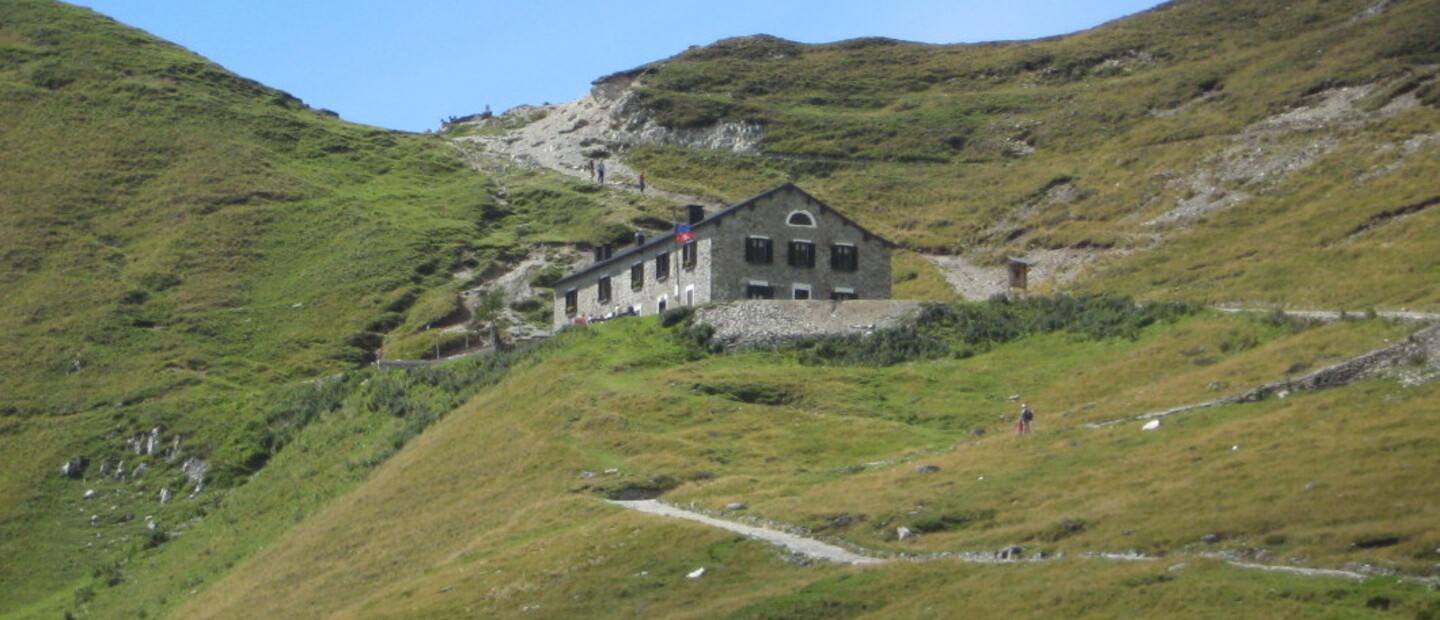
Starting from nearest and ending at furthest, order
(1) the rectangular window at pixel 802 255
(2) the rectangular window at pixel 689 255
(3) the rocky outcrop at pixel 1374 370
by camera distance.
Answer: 1. (3) the rocky outcrop at pixel 1374 370
2. (2) the rectangular window at pixel 689 255
3. (1) the rectangular window at pixel 802 255

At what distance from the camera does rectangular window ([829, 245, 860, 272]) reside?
387 feet

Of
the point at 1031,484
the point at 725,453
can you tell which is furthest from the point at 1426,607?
the point at 725,453

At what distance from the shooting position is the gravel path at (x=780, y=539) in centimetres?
6531

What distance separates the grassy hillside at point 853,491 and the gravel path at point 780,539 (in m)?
0.96

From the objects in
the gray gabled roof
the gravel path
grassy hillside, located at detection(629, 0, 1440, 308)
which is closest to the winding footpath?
the gravel path

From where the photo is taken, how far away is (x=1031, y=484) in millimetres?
70750

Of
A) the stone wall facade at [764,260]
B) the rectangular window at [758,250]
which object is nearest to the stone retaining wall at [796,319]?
the stone wall facade at [764,260]

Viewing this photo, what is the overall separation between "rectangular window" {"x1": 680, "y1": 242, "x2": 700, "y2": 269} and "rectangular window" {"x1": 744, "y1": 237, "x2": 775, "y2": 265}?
8.92 ft

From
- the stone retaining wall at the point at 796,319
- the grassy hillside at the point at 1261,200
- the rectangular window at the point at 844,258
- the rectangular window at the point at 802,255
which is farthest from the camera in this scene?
the grassy hillside at the point at 1261,200

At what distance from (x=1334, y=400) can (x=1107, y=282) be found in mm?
76355

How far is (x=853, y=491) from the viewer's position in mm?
74938

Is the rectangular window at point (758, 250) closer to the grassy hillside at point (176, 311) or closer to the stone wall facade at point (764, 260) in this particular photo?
the stone wall facade at point (764, 260)

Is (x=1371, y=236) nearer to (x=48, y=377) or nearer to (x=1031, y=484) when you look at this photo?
(x=1031, y=484)

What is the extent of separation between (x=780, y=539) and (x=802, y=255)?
49.5 meters
